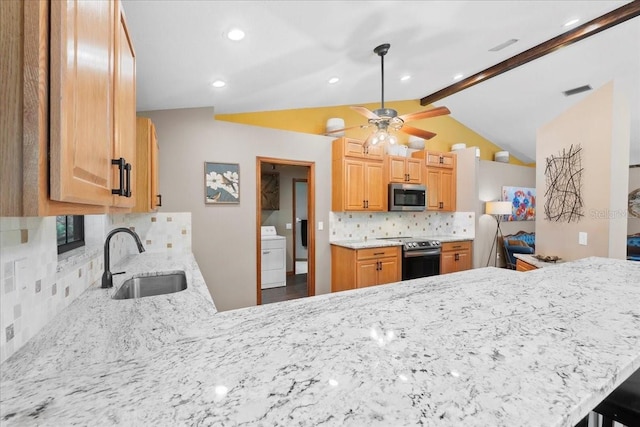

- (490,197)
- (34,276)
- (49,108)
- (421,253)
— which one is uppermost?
(490,197)

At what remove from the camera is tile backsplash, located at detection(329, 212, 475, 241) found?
4301mm

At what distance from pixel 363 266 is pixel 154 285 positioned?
99.0 inches

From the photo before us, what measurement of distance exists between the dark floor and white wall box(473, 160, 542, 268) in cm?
311

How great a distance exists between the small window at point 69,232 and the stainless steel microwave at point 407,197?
361 centimetres

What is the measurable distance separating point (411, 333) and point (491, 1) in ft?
9.63

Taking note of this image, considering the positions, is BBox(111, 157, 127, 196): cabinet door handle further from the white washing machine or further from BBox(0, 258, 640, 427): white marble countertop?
the white washing machine

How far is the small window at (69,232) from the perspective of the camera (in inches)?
57.5

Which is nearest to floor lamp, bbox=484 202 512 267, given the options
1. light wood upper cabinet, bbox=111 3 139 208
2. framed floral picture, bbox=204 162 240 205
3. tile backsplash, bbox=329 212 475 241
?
tile backsplash, bbox=329 212 475 241

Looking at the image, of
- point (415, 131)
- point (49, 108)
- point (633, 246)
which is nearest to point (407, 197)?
point (415, 131)

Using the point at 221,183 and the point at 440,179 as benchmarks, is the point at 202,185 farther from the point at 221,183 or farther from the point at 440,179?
the point at 440,179

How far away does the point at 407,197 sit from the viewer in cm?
443

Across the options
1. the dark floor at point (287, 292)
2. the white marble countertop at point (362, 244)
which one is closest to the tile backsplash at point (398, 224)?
the white marble countertop at point (362, 244)

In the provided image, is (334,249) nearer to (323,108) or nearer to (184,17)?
(323,108)

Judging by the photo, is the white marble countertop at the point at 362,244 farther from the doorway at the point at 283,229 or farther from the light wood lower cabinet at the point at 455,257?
the light wood lower cabinet at the point at 455,257
